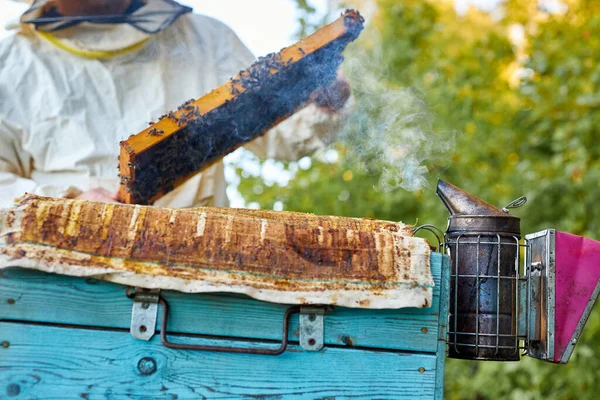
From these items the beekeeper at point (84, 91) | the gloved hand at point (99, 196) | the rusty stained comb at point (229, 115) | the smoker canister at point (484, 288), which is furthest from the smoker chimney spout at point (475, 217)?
the gloved hand at point (99, 196)

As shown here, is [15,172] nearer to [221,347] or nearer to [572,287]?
[221,347]

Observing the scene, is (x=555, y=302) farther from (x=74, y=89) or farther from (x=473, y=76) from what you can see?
(x=473, y=76)

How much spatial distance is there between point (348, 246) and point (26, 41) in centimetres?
167

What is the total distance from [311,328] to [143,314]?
36 cm

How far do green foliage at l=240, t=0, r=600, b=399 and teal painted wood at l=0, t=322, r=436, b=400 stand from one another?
2.39m

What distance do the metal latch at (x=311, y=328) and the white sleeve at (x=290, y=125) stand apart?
130 centimetres

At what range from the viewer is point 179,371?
4.65ft

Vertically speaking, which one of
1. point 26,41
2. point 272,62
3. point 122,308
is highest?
point 26,41

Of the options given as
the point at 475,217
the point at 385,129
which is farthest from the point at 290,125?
the point at 475,217

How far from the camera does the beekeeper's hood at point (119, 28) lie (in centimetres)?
241

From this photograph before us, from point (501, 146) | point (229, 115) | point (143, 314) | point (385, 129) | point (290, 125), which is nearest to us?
point (143, 314)

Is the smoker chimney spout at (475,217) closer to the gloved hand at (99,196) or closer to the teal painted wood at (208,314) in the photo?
the teal painted wood at (208,314)

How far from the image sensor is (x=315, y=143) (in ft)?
9.16

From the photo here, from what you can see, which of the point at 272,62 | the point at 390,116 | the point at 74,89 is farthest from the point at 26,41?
the point at 390,116
